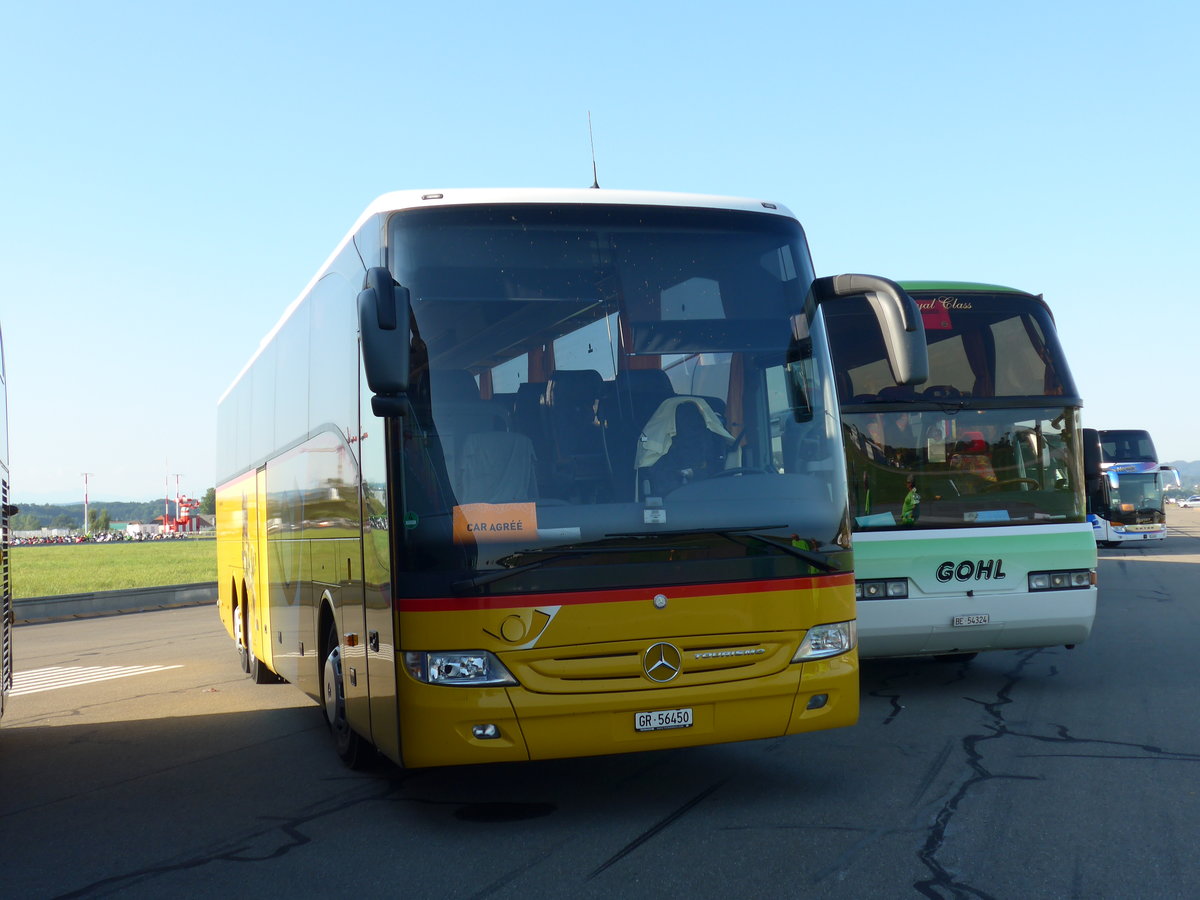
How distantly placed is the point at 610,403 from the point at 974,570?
4.74 meters

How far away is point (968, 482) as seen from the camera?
1008 centimetres

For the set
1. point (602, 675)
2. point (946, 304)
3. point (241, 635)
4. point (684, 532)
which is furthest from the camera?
point (241, 635)

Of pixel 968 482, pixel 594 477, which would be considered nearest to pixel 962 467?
pixel 968 482

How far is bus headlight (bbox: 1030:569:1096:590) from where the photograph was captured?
9.82 meters

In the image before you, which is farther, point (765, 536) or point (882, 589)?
point (882, 589)

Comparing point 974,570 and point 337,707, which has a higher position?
point 974,570

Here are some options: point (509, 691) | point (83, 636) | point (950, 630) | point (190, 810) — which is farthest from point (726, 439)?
point (83, 636)

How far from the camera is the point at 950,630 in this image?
974cm

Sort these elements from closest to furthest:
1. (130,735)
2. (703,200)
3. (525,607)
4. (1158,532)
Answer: (525,607) → (703,200) → (130,735) → (1158,532)

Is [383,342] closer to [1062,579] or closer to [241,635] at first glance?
[1062,579]

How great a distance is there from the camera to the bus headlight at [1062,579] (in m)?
9.82

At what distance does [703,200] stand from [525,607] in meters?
2.47

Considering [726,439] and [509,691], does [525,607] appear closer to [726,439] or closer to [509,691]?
[509,691]

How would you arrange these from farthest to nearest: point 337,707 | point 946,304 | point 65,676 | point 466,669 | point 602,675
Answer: point 65,676, point 946,304, point 337,707, point 602,675, point 466,669
